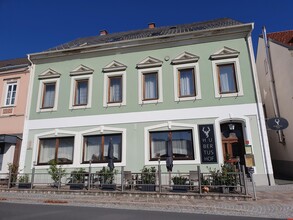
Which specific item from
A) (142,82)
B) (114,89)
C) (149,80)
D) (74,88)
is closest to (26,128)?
(74,88)

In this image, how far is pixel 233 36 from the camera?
1252cm

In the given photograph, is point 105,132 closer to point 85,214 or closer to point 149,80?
point 149,80

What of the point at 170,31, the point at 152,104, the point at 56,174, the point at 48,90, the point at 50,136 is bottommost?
the point at 56,174

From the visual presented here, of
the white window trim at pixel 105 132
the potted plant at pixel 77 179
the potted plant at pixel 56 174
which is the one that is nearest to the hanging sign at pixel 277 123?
the white window trim at pixel 105 132

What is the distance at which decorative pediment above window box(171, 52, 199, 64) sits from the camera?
12.7 meters

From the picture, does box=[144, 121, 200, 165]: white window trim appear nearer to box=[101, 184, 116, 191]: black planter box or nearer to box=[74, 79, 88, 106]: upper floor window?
box=[101, 184, 116, 191]: black planter box

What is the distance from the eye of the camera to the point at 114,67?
1369 cm

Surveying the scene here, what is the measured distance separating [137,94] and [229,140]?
562 cm

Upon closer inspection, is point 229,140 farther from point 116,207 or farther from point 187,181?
point 116,207

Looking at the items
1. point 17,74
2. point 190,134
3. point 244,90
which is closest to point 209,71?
point 244,90

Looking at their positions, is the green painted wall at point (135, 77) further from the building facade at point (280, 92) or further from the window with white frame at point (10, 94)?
the building facade at point (280, 92)

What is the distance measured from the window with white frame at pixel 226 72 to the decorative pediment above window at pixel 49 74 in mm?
9715

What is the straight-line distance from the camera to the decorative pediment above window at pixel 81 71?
14.0 metres

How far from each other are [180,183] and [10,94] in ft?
41.6
